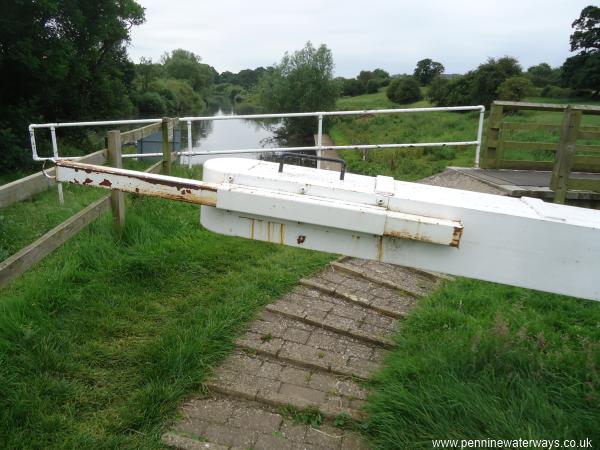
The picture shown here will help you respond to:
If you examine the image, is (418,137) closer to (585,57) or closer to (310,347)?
(310,347)

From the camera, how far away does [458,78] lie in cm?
3569

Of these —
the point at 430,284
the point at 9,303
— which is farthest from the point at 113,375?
the point at 430,284

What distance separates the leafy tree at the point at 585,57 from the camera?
119 ft

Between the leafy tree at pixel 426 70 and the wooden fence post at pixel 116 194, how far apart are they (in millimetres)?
58517

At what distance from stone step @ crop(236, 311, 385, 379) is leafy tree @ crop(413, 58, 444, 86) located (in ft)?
195

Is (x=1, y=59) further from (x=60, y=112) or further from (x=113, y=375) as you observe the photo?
(x=113, y=375)

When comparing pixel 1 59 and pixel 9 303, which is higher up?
pixel 1 59

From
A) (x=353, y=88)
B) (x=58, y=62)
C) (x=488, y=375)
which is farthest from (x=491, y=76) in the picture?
(x=353, y=88)

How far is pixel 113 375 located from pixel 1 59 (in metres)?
20.6

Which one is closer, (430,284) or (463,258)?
(463,258)

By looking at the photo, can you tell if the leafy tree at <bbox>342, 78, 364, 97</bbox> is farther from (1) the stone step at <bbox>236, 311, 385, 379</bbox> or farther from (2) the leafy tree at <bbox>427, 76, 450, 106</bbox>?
(1) the stone step at <bbox>236, 311, 385, 379</bbox>

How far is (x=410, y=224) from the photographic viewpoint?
1.72m

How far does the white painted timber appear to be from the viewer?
1723 mm

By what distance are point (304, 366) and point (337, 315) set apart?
2.29 ft
